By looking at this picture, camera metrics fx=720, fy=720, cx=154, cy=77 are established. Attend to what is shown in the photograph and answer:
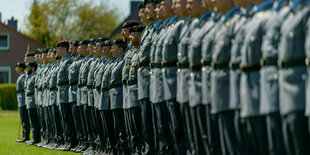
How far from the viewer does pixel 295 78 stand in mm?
6008

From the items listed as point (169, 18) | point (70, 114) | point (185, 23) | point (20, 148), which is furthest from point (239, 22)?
point (20, 148)

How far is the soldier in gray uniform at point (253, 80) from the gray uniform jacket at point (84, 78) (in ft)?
24.8

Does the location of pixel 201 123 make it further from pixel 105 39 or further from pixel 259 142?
pixel 105 39

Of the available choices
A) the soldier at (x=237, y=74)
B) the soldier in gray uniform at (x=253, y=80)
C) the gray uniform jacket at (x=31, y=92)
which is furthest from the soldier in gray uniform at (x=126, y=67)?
the gray uniform jacket at (x=31, y=92)

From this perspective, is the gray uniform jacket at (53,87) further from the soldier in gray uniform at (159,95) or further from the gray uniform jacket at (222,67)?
the gray uniform jacket at (222,67)

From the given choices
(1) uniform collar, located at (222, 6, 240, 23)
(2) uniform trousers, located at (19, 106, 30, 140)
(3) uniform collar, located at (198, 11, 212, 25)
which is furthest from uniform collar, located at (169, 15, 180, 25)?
(2) uniform trousers, located at (19, 106, 30, 140)

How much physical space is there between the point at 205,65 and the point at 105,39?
20.2 feet

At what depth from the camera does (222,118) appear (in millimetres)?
7340

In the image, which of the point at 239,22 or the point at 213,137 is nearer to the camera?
the point at 239,22

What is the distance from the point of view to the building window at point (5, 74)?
194 feet

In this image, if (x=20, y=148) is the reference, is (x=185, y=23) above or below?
above

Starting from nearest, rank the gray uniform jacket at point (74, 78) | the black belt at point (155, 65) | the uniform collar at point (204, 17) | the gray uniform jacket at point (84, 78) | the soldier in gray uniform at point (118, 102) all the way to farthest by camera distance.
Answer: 1. the uniform collar at point (204, 17)
2. the black belt at point (155, 65)
3. the soldier in gray uniform at point (118, 102)
4. the gray uniform jacket at point (84, 78)
5. the gray uniform jacket at point (74, 78)

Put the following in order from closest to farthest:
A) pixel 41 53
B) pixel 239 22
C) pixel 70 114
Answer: pixel 239 22
pixel 70 114
pixel 41 53

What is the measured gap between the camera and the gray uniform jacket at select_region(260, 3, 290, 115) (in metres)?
6.36
